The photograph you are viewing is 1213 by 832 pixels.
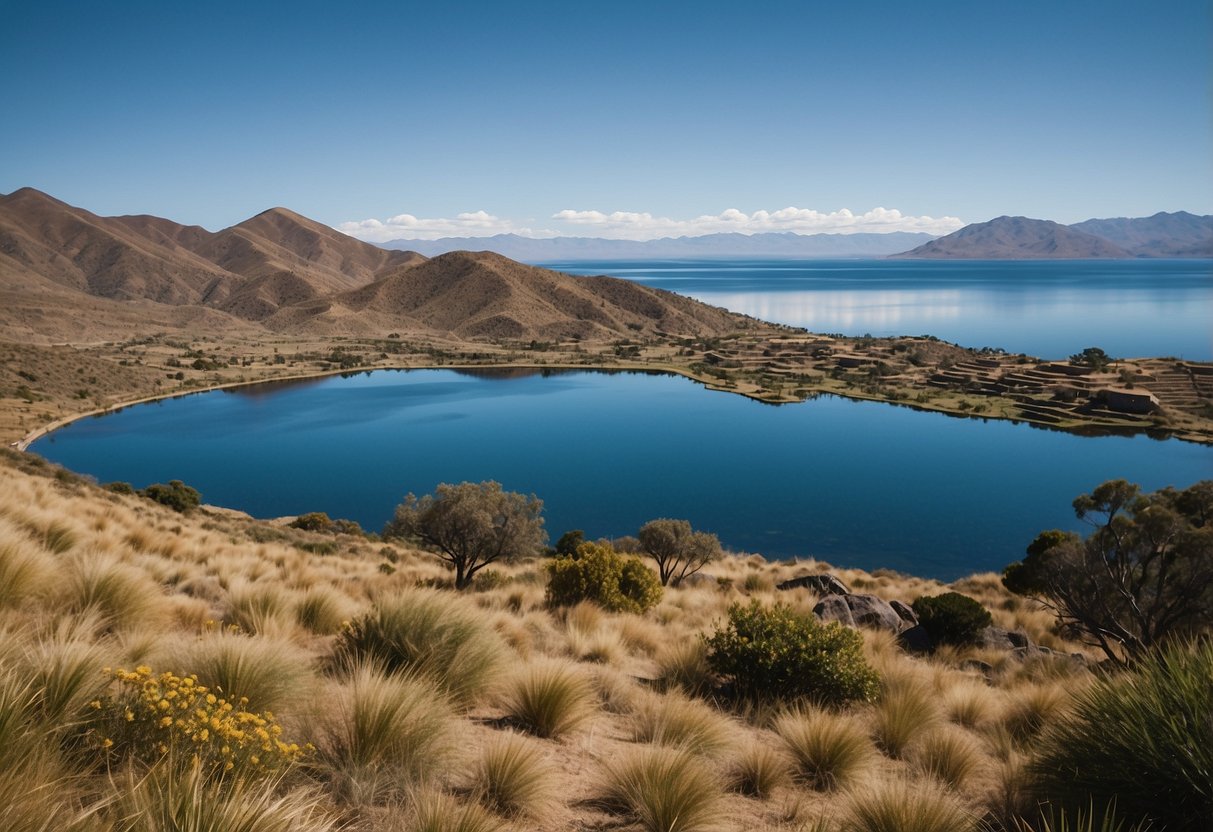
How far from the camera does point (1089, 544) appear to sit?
1781cm

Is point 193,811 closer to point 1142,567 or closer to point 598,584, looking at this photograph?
point 598,584

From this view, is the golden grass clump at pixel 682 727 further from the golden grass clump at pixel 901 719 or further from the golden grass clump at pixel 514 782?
the golden grass clump at pixel 901 719

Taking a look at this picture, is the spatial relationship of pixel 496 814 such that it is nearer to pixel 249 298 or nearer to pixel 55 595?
pixel 55 595

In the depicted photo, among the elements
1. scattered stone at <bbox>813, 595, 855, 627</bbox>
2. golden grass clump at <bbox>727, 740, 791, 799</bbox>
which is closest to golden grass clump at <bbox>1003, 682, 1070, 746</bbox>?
golden grass clump at <bbox>727, 740, 791, 799</bbox>

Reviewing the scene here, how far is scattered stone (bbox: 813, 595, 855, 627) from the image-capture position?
13.1 metres

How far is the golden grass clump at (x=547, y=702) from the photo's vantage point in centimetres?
586

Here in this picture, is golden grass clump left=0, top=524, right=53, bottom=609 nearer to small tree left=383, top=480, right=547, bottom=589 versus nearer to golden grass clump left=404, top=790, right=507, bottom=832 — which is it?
golden grass clump left=404, top=790, right=507, bottom=832

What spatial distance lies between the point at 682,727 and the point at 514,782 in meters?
1.86

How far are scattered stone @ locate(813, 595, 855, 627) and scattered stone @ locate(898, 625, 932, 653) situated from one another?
1024 mm

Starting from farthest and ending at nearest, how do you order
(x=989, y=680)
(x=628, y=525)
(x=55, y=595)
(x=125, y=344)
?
(x=125, y=344)
(x=628, y=525)
(x=989, y=680)
(x=55, y=595)

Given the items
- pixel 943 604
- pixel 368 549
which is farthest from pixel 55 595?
pixel 368 549

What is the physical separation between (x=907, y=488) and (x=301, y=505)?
46.4 m

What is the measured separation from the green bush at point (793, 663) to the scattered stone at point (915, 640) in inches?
242

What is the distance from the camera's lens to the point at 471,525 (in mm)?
23453
